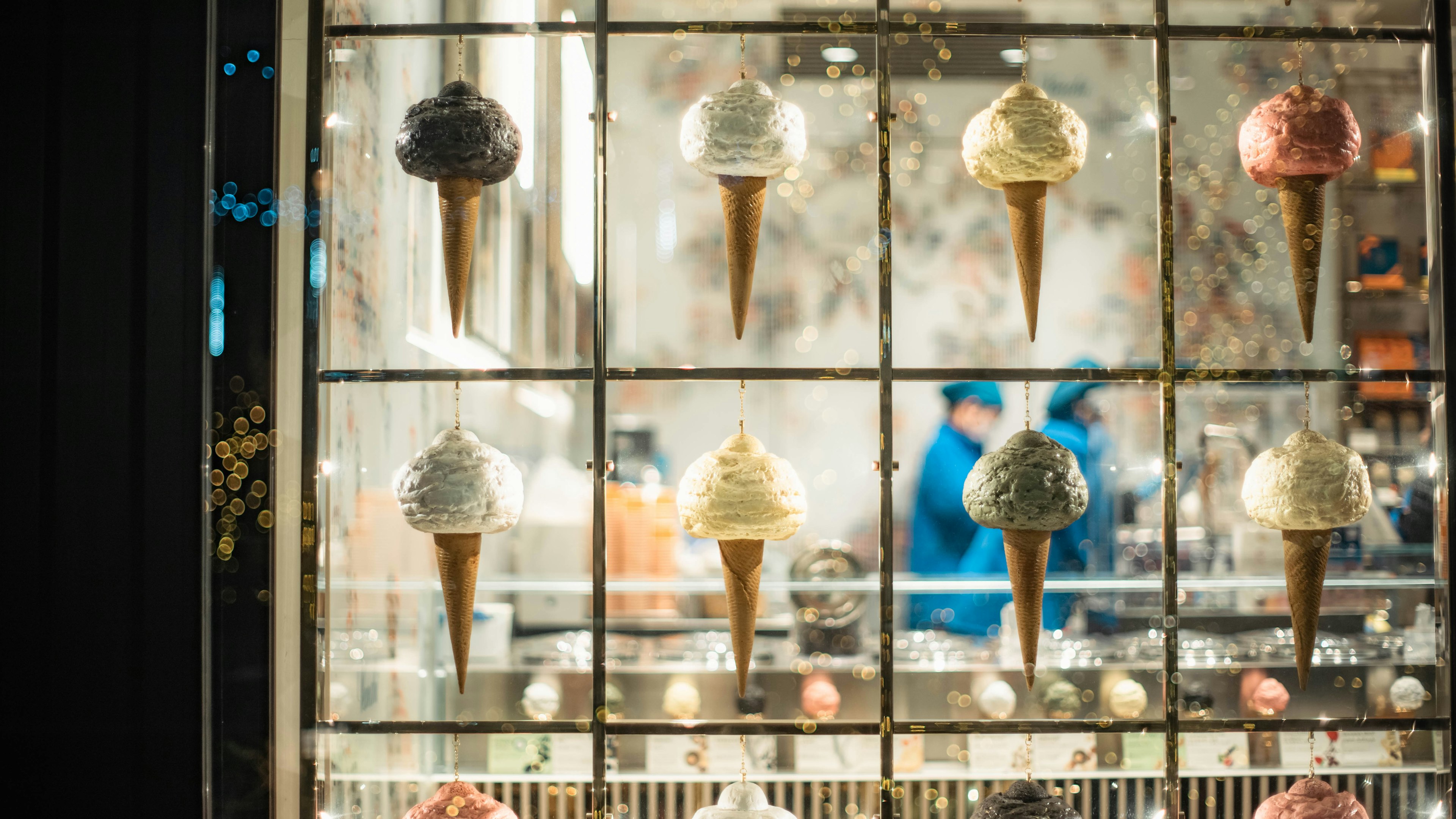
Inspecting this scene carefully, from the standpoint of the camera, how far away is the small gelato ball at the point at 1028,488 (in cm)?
191

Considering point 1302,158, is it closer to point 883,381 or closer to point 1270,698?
point 883,381

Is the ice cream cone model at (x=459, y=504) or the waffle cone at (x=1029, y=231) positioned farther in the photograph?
the waffle cone at (x=1029, y=231)

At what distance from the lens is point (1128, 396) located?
2170 millimetres

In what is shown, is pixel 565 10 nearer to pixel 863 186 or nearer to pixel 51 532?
pixel 863 186

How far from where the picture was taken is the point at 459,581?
2.06m

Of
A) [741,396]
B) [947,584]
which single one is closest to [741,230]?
[741,396]

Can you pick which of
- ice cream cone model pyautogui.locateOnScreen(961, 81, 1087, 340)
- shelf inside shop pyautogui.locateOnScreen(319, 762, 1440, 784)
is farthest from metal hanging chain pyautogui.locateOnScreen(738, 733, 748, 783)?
ice cream cone model pyautogui.locateOnScreen(961, 81, 1087, 340)

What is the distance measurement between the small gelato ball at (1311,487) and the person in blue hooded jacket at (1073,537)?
0.32m

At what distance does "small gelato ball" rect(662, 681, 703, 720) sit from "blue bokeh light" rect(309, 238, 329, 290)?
4.23ft

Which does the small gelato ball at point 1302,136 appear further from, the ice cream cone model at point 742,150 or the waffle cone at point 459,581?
the waffle cone at point 459,581

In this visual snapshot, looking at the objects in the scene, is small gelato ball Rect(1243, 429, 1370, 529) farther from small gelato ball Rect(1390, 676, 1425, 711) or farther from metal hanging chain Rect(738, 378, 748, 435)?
metal hanging chain Rect(738, 378, 748, 435)

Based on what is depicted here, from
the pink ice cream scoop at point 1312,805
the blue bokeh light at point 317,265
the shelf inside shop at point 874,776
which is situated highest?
the blue bokeh light at point 317,265

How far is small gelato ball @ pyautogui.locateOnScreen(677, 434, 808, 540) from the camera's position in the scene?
75.7 inches

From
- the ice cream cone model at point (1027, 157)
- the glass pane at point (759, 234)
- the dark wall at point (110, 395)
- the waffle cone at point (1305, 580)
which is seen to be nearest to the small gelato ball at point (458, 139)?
the glass pane at point (759, 234)
